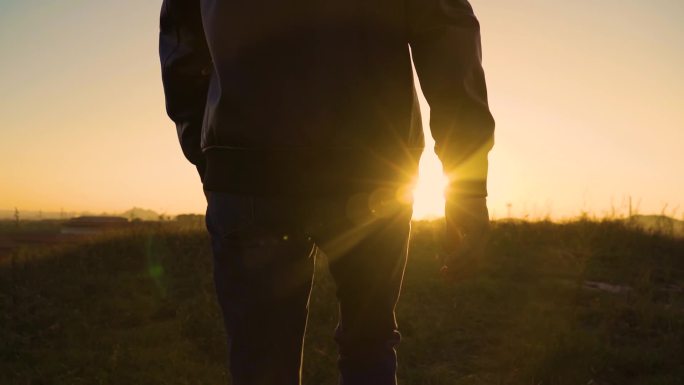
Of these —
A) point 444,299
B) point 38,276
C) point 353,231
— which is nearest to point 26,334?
point 38,276

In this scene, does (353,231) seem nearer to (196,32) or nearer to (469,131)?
(469,131)

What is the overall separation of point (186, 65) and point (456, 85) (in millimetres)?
845

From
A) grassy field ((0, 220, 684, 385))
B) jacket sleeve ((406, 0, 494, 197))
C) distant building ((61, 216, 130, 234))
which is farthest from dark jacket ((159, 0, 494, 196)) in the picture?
distant building ((61, 216, 130, 234))

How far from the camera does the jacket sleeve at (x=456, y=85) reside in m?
1.43

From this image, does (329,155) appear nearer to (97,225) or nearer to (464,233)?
(464,233)

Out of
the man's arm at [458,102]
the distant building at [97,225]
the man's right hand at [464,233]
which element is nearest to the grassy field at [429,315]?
the man's right hand at [464,233]

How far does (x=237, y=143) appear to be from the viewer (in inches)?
52.6

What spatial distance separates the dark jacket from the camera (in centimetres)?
131

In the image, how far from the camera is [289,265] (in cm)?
134

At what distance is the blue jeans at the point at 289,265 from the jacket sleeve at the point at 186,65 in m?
0.43

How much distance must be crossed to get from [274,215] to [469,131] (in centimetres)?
59

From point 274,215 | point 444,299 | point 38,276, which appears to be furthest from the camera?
point 38,276

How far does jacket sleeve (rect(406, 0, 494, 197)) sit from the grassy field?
301mm

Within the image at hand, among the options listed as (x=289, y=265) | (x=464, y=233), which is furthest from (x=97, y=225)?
(x=464, y=233)
